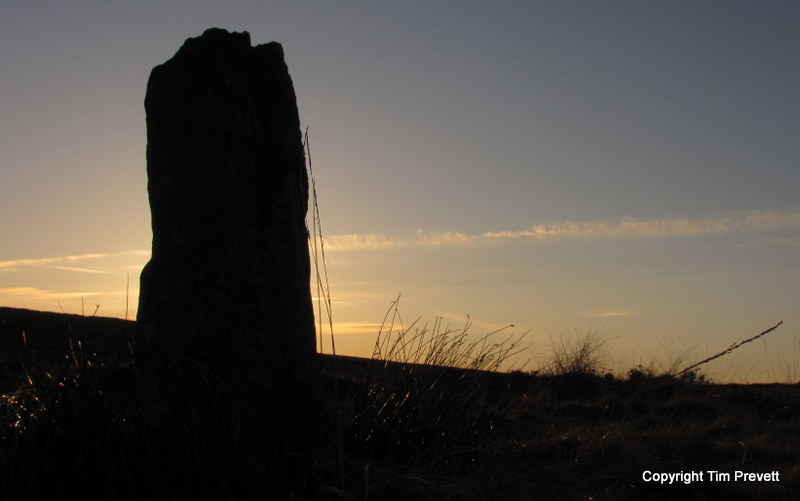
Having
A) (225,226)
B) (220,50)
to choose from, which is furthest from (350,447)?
(220,50)

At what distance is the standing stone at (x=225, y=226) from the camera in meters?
3.67

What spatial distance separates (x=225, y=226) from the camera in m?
3.74

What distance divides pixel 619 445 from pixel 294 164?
2532 millimetres

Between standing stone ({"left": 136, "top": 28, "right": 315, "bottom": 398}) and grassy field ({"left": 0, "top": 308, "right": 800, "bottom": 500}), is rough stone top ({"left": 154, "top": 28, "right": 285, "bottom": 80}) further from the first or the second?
grassy field ({"left": 0, "top": 308, "right": 800, "bottom": 500})

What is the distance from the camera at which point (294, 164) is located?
3.96 meters

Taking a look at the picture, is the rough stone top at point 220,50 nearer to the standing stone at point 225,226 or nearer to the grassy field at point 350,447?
the standing stone at point 225,226

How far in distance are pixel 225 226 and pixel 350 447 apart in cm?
122

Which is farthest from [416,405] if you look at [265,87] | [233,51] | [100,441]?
[233,51]

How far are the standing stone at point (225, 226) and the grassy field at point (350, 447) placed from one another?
0.23 m

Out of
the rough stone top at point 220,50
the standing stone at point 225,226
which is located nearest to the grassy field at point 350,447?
the standing stone at point 225,226

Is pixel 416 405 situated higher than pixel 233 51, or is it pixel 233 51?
pixel 233 51

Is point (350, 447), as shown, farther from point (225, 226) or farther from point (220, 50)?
point (220, 50)

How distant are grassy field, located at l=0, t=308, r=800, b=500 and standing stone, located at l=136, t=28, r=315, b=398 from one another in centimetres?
23

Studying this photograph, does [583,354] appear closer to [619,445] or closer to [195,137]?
[619,445]
